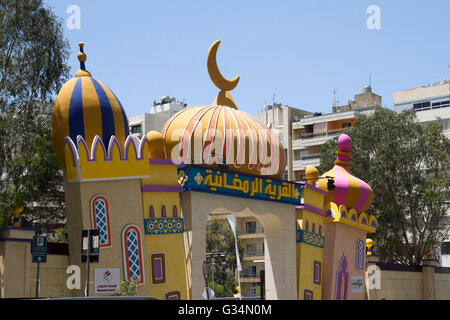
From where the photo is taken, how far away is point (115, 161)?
956 inches

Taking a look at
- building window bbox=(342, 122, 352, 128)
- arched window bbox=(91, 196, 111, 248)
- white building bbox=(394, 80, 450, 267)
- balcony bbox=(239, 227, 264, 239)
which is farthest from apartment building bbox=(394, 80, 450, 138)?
arched window bbox=(91, 196, 111, 248)

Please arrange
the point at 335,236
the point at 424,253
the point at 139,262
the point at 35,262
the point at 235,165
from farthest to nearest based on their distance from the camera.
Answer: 1. the point at 424,253
2. the point at 335,236
3. the point at 235,165
4. the point at 139,262
5. the point at 35,262

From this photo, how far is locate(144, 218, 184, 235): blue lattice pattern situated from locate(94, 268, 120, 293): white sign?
74.5 inches

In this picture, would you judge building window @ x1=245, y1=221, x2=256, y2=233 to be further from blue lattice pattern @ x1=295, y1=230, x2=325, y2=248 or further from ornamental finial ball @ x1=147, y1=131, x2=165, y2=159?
ornamental finial ball @ x1=147, y1=131, x2=165, y2=159

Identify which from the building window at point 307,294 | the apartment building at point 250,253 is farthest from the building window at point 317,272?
the apartment building at point 250,253

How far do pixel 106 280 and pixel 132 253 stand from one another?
129cm

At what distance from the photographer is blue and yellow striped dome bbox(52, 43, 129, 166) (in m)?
24.4

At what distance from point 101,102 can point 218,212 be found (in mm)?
6991

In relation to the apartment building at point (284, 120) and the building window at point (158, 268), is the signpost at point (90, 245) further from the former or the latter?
the apartment building at point (284, 120)

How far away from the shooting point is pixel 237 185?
27734 mm

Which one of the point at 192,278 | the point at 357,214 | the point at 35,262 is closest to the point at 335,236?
the point at 357,214

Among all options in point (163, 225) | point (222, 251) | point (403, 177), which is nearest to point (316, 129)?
point (222, 251)

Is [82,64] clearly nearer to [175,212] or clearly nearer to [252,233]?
[175,212]
